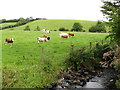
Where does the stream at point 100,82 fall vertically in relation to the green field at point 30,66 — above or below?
below

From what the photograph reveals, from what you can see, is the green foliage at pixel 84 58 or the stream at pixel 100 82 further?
the green foliage at pixel 84 58

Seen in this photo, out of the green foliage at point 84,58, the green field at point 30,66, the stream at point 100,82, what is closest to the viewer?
the green field at point 30,66

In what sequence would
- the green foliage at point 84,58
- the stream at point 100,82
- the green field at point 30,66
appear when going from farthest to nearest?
the green foliage at point 84,58, the stream at point 100,82, the green field at point 30,66

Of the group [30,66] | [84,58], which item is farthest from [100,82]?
[30,66]

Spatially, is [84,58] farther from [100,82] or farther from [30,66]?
[30,66]

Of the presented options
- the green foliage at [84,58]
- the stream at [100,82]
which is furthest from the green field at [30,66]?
the stream at [100,82]

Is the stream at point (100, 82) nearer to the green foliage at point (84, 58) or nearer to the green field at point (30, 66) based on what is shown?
the green field at point (30, 66)

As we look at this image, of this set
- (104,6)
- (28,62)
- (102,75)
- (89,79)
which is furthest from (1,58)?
(104,6)

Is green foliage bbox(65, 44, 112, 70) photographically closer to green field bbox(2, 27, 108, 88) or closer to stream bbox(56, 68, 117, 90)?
green field bbox(2, 27, 108, 88)

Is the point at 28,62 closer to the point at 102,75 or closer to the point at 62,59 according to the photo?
the point at 62,59

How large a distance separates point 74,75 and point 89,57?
4033 millimetres

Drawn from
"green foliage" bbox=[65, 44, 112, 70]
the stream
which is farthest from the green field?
the stream

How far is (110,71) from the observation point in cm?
2111

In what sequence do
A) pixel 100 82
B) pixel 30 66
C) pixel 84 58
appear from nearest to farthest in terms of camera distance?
1. pixel 100 82
2. pixel 30 66
3. pixel 84 58
